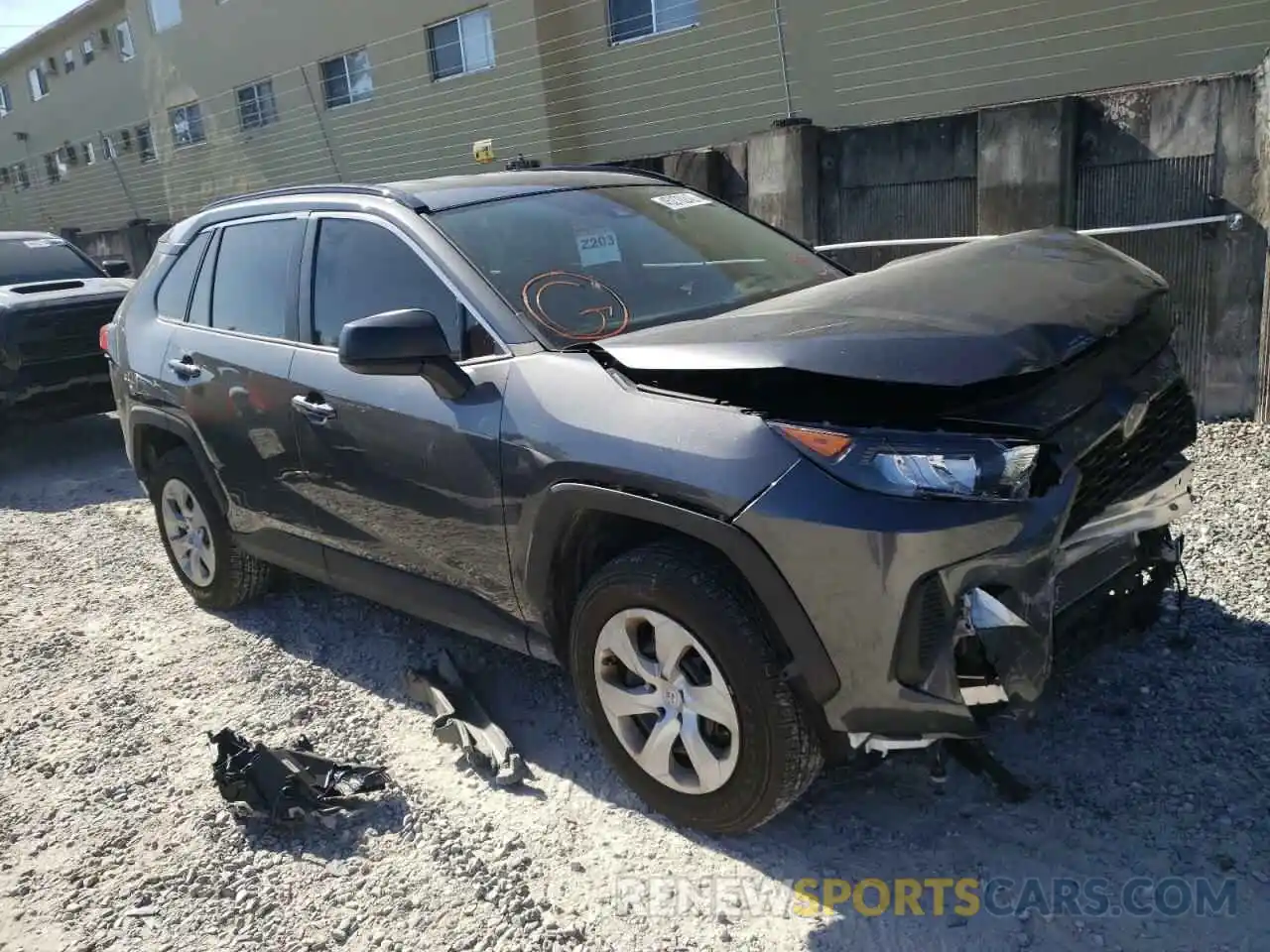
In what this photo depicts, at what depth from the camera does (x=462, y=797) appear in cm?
321

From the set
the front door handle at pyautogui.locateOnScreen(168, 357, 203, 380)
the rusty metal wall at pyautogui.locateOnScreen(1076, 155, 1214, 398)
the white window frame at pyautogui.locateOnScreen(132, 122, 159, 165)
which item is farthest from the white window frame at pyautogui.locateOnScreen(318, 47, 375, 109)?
the rusty metal wall at pyautogui.locateOnScreen(1076, 155, 1214, 398)

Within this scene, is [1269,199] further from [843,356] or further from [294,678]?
[294,678]

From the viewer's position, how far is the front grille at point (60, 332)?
776 centimetres

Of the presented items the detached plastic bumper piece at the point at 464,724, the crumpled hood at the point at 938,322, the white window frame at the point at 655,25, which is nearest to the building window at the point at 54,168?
the white window frame at the point at 655,25

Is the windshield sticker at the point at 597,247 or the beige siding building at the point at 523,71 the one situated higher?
the beige siding building at the point at 523,71

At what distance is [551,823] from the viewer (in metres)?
3.03

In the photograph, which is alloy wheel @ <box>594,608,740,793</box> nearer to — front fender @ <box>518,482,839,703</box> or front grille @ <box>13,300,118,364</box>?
front fender @ <box>518,482,839,703</box>

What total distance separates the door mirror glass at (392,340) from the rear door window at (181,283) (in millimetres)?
1953

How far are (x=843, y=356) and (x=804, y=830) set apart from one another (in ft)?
4.45

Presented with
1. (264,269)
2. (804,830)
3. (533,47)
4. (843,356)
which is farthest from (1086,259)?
(533,47)

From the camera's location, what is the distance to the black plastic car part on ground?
25.3 feet

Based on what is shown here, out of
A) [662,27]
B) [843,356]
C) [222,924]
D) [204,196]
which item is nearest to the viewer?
[843,356]

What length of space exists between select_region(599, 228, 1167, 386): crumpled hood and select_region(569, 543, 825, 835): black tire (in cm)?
53

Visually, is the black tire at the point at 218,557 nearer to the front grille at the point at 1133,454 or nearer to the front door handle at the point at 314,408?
the front door handle at the point at 314,408
